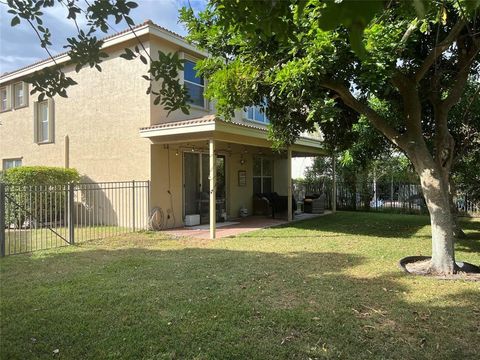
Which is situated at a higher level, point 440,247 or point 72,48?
point 72,48

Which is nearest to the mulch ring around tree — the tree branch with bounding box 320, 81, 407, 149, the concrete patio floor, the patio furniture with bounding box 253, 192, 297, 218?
the tree branch with bounding box 320, 81, 407, 149

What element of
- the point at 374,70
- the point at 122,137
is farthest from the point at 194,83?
the point at 374,70

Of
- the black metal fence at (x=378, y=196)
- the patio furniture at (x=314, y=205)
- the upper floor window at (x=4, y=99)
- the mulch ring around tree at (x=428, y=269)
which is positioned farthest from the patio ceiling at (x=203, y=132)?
the upper floor window at (x=4, y=99)

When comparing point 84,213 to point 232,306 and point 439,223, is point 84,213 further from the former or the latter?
point 439,223

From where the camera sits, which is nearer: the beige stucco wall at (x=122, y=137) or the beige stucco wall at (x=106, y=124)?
the beige stucco wall at (x=122, y=137)

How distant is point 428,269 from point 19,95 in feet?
56.4

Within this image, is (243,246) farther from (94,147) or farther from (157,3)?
(94,147)

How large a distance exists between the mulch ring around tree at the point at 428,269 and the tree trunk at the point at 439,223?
0.14 meters

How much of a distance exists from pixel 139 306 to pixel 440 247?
4929mm

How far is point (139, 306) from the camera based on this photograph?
4691 millimetres

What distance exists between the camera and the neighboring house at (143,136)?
11.3 metres

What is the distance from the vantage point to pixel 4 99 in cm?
1734

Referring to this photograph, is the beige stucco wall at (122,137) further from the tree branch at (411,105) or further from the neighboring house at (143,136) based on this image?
the tree branch at (411,105)

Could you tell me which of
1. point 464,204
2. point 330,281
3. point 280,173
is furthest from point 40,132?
point 464,204
